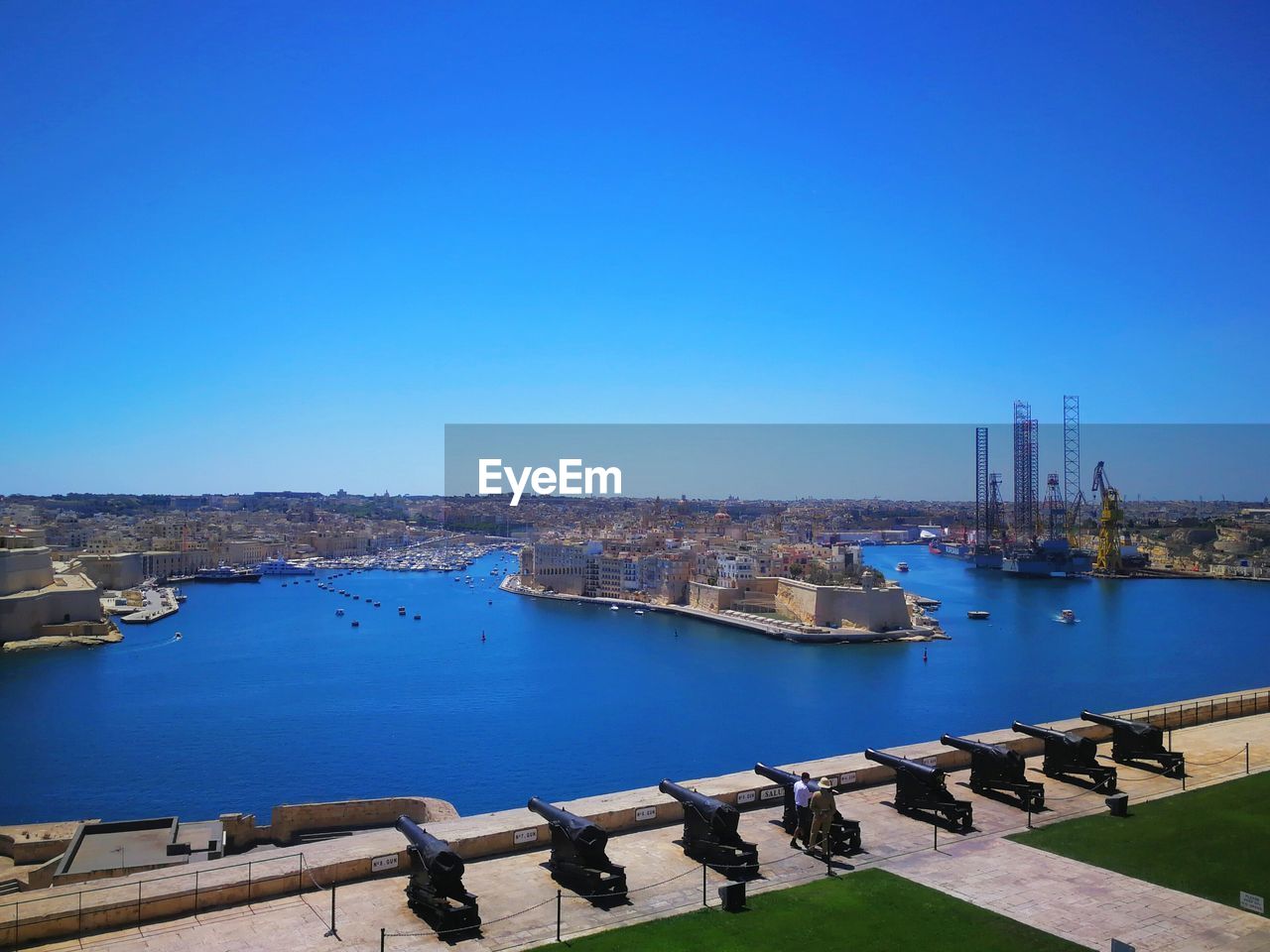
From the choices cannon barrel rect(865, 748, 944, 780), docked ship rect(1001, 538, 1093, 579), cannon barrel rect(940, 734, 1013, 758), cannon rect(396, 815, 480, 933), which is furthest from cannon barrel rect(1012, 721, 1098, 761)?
docked ship rect(1001, 538, 1093, 579)

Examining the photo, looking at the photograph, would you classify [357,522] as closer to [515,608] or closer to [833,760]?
[515,608]

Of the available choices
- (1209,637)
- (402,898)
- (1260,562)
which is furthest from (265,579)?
(1260,562)

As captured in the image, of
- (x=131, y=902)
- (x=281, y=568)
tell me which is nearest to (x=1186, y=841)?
(x=131, y=902)

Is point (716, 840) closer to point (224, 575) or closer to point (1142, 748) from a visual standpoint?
point (1142, 748)

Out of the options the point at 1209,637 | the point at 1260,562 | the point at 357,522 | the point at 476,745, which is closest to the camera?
the point at 476,745

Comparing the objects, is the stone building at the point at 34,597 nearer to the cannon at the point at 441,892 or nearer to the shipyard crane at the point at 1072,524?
the cannon at the point at 441,892

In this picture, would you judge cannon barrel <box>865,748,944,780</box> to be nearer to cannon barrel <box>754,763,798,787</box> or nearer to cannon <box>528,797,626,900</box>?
cannon barrel <box>754,763,798,787</box>

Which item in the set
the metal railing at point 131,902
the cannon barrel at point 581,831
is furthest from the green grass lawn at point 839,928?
the metal railing at point 131,902
